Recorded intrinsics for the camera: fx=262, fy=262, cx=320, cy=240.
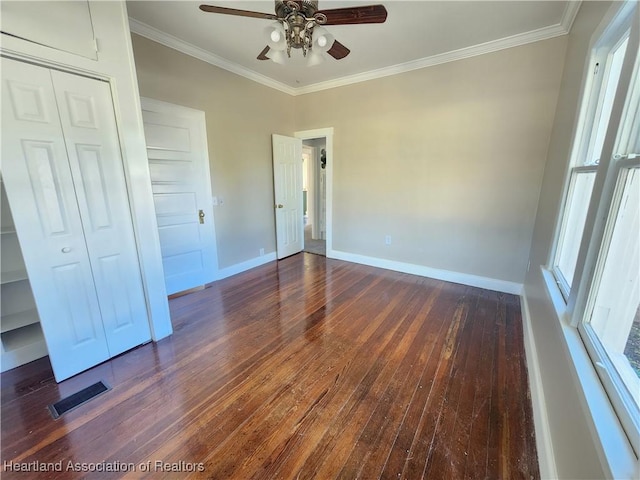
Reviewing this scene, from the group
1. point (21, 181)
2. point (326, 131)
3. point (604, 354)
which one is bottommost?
point (604, 354)

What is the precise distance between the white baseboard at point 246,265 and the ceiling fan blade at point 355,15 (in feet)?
10.2

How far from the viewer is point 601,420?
85 centimetres

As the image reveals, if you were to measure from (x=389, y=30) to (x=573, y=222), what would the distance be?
2.39 m

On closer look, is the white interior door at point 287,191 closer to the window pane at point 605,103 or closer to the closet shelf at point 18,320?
the closet shelf at point 18,320

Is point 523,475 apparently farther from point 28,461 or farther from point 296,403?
point 28,461

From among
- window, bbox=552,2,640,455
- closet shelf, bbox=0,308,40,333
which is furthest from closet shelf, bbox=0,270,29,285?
window, bbox=552,2,640,455

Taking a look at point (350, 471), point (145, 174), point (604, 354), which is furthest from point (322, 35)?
point (350, 471)

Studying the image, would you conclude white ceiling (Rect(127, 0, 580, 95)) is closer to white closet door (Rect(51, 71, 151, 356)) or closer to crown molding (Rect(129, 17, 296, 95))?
crown molding (Rect(129, 17, 296, 95))

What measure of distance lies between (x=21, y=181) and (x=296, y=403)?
216 centimetres

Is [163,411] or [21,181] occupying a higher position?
[21,181]

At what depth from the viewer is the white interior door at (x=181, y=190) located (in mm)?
2869

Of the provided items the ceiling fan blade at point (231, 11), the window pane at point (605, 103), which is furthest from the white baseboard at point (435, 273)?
the ceiling fan blade at point (231, 11)

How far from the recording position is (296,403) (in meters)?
1.67

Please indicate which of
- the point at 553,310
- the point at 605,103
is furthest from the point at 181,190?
the point at 605,103
